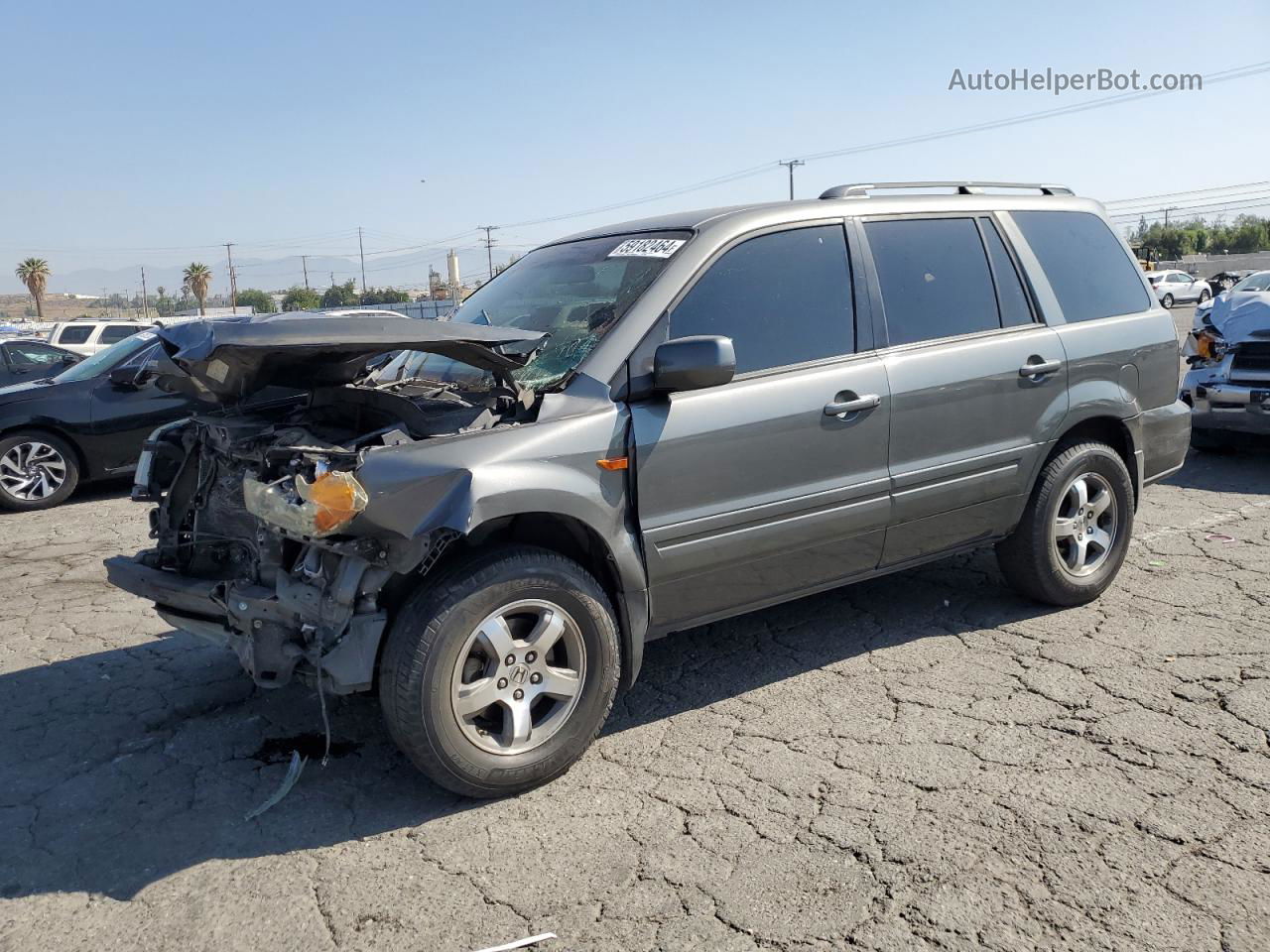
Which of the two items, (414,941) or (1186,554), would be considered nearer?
(414,941)

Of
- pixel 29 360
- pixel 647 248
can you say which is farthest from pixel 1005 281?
pixel 29 360

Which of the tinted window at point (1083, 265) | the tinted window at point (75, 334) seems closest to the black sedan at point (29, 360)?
the tinted window at point (75, 334)

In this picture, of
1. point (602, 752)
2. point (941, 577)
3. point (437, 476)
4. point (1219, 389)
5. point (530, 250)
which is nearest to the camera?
point (437, 476)

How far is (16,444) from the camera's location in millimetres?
8492

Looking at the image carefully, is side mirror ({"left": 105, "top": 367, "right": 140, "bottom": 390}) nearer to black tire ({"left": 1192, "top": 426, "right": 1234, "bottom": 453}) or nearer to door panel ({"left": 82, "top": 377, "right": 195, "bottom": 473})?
door panel ({"left": 82, "top": 377, "right": 195, "bottom": 473})

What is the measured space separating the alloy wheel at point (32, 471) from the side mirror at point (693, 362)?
7.34 meters

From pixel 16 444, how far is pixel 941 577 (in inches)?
305

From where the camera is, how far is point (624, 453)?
135 inches

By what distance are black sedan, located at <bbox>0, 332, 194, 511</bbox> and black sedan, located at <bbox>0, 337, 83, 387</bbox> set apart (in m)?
5.50

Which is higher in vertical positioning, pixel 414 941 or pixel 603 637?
pixel 603 637

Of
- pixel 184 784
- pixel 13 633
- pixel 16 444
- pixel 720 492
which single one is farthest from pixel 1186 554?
pixel 16 444

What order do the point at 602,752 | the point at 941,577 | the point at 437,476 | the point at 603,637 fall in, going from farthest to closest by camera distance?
→ 1. the point at 941,577
2. the point at 602,752
3. the point at 603,637
4. the point at 437,476

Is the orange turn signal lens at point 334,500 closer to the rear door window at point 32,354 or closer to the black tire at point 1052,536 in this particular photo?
the black tire at point 1052,536

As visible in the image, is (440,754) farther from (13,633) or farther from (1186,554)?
(1186,554)
